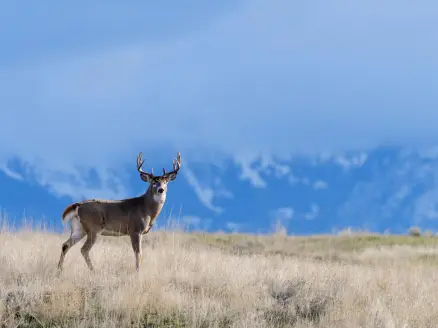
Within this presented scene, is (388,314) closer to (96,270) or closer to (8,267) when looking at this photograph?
(96,270)

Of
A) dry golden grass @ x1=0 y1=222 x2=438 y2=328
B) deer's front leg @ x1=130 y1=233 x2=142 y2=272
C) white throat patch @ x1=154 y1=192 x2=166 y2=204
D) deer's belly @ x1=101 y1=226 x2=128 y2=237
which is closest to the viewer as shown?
dry golden grass @ x1=0 y1=222 x2=438 y2=328

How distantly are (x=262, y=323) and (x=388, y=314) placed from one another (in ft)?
6.59

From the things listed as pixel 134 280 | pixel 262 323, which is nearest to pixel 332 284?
pixel 262 323

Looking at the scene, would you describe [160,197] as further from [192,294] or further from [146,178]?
[192,294]

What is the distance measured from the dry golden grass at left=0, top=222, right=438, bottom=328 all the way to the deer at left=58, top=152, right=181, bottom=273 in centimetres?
54

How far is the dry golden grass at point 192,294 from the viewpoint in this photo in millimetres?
10141

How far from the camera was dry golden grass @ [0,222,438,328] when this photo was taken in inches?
399

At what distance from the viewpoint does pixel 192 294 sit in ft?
36.6

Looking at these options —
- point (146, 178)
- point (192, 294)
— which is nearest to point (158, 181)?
point (146, 178)

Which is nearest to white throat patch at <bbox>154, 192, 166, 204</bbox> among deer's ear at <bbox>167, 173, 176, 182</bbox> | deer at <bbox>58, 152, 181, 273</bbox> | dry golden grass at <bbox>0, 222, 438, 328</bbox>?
deer at <bbox>58, 152, 181, 273</bbox>

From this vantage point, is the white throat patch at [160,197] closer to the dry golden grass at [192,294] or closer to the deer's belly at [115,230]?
the deer's belly at [115,230]

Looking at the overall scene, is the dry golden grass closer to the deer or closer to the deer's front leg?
the deer's front leg

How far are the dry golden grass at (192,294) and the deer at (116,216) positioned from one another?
0.54 metres

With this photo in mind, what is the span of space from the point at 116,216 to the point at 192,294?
193 centimetres
